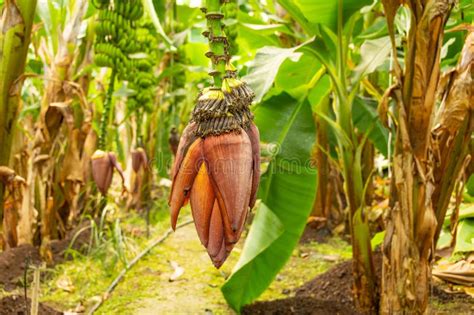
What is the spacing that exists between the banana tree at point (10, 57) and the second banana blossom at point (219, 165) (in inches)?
30.5

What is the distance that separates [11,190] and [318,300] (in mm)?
953

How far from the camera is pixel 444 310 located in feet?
5.25

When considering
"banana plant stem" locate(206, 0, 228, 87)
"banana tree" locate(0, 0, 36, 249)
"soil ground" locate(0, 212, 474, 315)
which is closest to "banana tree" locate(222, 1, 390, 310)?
"soil ground" locate(0, 212, 474, 315)

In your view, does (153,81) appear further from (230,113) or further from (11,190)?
(230,113)

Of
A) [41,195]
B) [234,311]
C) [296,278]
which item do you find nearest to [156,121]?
[41,195]

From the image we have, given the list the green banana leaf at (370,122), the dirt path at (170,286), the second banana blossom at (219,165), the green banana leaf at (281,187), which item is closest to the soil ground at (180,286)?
the dirt path at (170,286)

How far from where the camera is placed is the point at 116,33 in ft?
6.66

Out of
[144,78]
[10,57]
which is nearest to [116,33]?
[144,78]

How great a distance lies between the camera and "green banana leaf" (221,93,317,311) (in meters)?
1.65

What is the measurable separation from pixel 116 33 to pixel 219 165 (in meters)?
1.52

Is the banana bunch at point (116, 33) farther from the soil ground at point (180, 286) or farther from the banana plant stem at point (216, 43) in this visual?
the banana plant stem at point (216, 43)

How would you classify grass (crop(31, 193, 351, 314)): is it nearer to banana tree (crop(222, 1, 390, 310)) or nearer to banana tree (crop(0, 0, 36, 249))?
banana tree (crop(222, 1, 390, 310))

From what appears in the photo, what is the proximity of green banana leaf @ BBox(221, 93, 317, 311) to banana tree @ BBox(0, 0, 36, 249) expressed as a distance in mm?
701

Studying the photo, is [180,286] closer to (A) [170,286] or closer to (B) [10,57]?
(A) [170,286]
